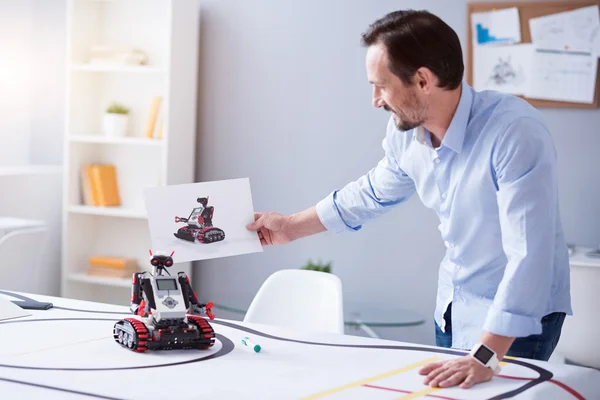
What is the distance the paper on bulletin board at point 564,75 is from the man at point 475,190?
190cm

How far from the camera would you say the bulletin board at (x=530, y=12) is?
3.82m

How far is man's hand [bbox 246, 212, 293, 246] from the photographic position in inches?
92.7

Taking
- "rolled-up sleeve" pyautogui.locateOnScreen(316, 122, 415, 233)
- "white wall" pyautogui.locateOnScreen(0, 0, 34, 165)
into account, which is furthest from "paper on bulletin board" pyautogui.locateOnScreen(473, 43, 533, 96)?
"white wall" pyautogui.locateOnScreen(0, 0, 34, 165)

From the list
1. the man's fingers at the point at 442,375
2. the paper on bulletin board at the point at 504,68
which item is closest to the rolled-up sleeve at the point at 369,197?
the man's fingers at the point at 442,375

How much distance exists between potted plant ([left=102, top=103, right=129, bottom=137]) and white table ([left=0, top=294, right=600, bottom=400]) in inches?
101

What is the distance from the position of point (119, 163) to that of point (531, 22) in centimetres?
238

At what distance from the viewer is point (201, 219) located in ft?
7.22

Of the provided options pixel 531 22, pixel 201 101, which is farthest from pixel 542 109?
pixel 201 101

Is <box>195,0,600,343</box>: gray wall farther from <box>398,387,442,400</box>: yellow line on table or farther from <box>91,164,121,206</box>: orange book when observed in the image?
<box>398,387,442,400</box>: yellow line on table

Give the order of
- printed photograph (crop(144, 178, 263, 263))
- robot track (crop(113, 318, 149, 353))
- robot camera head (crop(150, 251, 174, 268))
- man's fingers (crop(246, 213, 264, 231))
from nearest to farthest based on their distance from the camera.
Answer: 1. robot track (crop(113, 318, 149, 353))
2. robot camera head (crop(150, 251, 174, 268))
3. printed photograph (crop(144, 178, 263, 263))
4. man's fingers (crop(246, 213, 264, 231))

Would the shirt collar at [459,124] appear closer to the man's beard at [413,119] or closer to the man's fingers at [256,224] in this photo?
the man's beard at [413,119]

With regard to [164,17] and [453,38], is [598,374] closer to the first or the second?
[453,38]

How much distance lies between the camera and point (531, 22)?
3.92 metres

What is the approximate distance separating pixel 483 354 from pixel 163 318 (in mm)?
704
